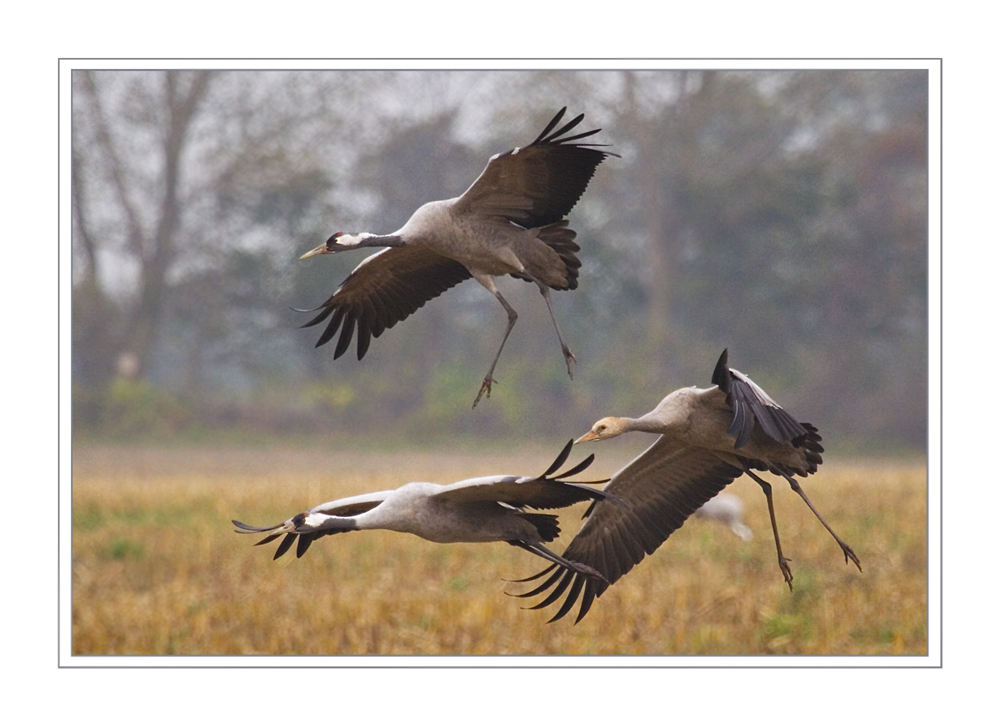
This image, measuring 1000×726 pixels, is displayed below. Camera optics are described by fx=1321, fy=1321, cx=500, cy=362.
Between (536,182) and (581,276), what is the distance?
17.2 metres

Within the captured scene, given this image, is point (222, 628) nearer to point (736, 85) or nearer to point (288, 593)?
point (288, 593)

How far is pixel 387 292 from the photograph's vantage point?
4926 millimetres

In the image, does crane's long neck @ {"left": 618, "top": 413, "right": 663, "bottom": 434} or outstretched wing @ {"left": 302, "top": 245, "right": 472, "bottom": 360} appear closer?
crane's long neck @ {"left": 618, "top": 413, "right": 663, "bottom": 434}

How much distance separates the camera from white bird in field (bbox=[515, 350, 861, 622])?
4.22m

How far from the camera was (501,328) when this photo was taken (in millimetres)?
21812

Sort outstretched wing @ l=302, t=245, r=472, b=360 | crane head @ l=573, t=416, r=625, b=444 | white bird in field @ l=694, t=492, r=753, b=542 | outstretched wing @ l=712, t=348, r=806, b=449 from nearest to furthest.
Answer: outstretched wing @ l=712, t=348, r=806, b=449, crane head @ l=573, t=416, r=625, b=444, outstretched wing @ l=302, t=245, r=472, b=360, white bird in field @ l=694, t=492, r=753, b=542

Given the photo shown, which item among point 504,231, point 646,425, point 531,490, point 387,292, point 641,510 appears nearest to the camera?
point 531,490

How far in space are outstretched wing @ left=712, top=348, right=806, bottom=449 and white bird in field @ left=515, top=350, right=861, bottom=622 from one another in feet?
0.11

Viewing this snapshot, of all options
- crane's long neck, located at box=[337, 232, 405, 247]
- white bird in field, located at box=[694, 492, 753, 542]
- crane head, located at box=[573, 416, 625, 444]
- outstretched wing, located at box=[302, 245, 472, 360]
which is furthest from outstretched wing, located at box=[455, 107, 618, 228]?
white bird in field, located at box=[694, 492, 753, 542]

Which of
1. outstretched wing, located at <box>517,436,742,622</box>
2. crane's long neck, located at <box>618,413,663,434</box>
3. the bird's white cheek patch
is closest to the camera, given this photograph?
the bird's white cheek patch

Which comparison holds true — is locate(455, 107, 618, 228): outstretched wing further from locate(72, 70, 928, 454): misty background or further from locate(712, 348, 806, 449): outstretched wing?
locate(72, 70, 928, 454): misty background

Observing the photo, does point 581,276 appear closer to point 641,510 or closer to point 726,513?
point 726,513

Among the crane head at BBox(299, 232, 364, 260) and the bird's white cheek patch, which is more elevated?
the crane head at BBox(299, 232, 364, 260)

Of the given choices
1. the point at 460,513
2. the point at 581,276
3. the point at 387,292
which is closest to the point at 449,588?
the point at 387,292
